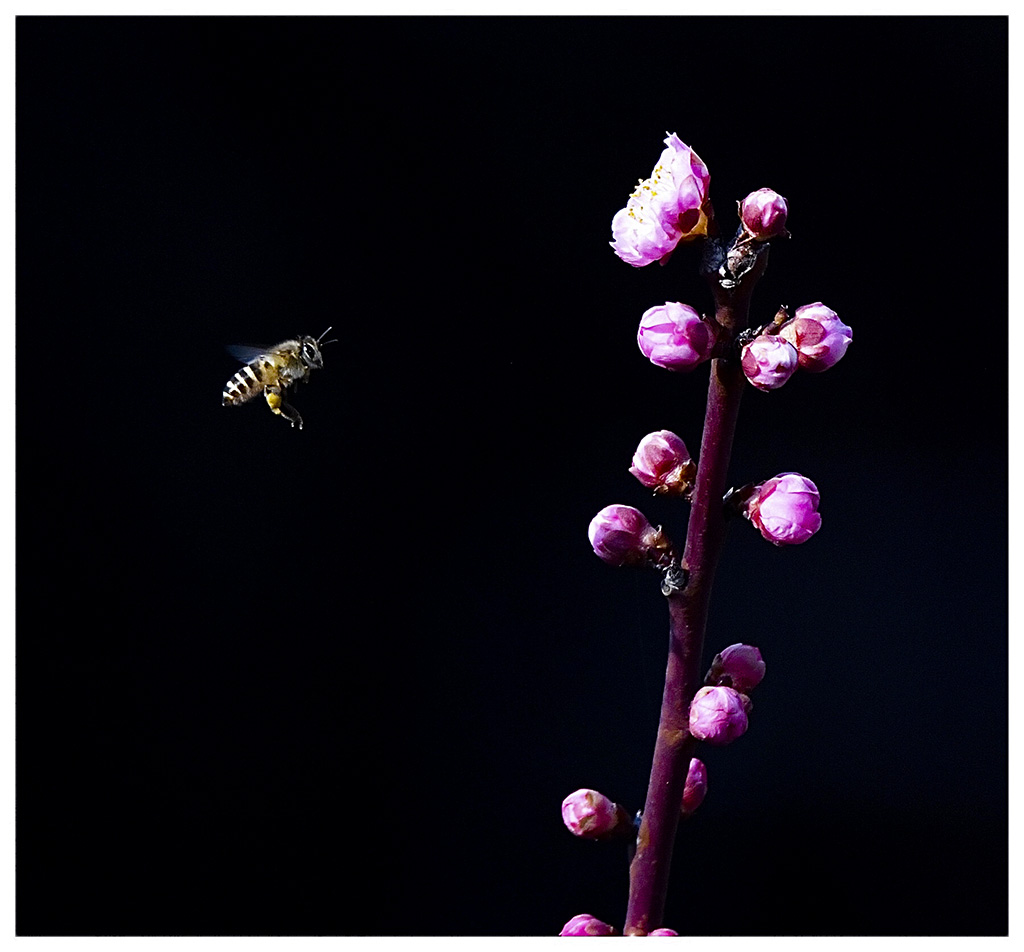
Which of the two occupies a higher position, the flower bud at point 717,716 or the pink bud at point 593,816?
the flower bud at point 717,716

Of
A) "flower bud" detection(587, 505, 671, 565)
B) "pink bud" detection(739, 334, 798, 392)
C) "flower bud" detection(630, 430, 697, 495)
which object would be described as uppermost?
"pink bud" detection(739, 334, 798, 392)

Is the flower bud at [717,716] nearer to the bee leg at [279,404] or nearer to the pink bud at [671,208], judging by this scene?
the pink bud at [671,208]

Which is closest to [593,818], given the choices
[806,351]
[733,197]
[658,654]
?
[806,351]

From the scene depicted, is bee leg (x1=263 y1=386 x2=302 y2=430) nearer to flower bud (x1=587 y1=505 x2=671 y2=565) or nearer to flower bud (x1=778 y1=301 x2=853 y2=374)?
flower bud (x1=587 y1=505 x2=671 y2=565)

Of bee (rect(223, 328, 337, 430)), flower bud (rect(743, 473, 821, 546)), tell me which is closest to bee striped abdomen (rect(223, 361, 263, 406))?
bee (rect(223, 328, 337, 430))

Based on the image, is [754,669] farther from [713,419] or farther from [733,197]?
[733,197]

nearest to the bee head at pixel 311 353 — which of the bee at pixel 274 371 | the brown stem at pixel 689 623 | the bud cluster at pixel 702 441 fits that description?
the bee at pixel 274 371
